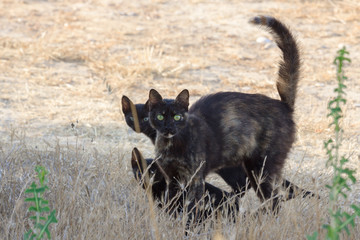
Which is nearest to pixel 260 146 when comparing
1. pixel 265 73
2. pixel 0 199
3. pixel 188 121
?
pixel 188 121

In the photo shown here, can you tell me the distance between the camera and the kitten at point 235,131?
4484mm

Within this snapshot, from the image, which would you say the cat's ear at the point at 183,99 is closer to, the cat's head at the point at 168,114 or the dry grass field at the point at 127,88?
the cat's head at the point at 168,114

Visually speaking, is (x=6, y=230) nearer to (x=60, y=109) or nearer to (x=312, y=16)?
(x=60, y=109)

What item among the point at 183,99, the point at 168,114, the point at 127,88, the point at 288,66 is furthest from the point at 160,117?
the point at 127,88

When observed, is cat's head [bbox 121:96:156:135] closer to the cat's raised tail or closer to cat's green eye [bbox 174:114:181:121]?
cat's green eye [bbox 174:114:181:121]

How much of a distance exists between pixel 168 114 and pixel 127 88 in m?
3.39

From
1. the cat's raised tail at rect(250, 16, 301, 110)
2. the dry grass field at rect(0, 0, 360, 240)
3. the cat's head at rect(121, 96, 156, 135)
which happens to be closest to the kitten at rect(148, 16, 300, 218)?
the cat's raised tail at rect(250, 16, 301, 110)

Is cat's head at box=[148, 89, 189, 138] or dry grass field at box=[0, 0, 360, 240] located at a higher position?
cat's head at box=[148, 89, 189, 138]

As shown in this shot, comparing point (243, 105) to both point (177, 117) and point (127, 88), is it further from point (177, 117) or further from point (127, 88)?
point (127, 88)

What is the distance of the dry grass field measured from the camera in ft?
12.7

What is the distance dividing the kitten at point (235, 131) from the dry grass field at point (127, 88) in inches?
11.2

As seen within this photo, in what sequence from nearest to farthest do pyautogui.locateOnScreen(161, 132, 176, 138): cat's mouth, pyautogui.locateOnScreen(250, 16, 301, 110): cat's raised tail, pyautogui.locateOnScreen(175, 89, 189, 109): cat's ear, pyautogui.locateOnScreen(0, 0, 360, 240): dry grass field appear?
pyautogui.locateOnScreen(0, 0, 360, 240): dry grass field → pyautogui.locateOnScreen(161, 132, 176, 138): cat's mouth → pyautogui.locateOnScreen(175, 89, 189, 109): cat's ear → pyautogui.locateOnScreen(250, 16, 301, 110): cat's raised tail

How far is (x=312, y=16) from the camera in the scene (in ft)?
35.5

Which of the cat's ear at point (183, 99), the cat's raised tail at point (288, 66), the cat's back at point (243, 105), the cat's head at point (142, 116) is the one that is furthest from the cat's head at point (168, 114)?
the cat's raised tail at point (288, 66)
